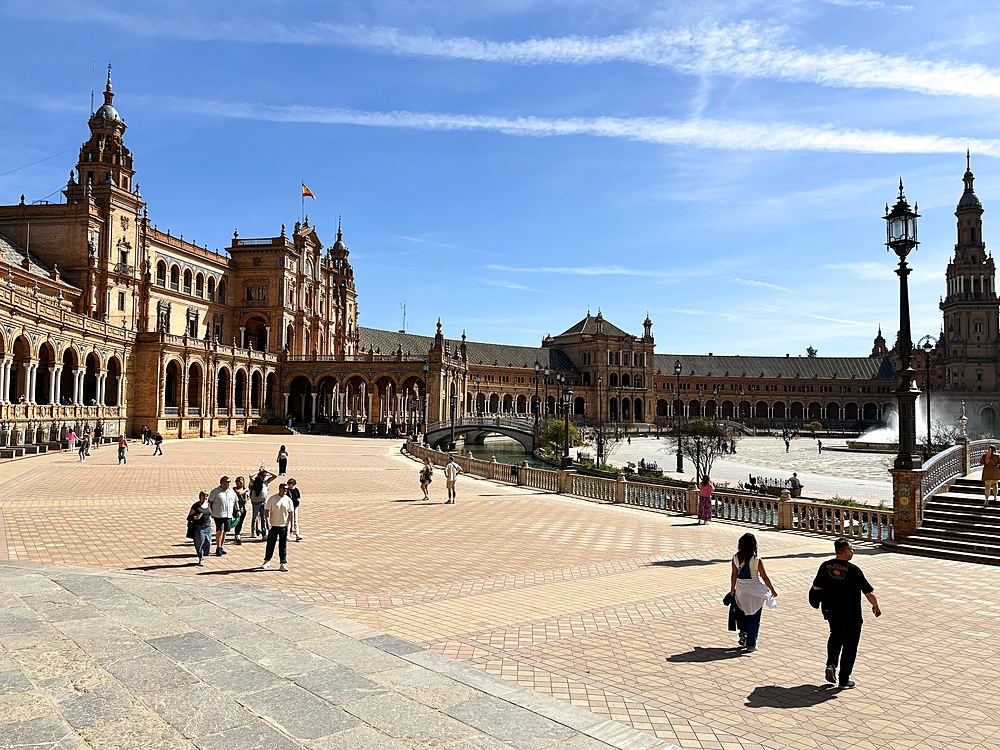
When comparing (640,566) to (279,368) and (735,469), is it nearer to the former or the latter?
(735,469)

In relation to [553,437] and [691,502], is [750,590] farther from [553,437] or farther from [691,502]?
[553,437]

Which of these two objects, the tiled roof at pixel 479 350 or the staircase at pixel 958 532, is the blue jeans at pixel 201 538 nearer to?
the staircase at pixel 958 532

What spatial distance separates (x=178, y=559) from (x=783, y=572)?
10.9 meters

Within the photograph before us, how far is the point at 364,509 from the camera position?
2119 centimetres

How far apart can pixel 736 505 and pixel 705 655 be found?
13.2m

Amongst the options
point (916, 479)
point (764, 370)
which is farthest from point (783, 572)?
point (764, 370)

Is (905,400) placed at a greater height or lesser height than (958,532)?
greater

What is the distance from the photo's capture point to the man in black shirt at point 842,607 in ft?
23.9

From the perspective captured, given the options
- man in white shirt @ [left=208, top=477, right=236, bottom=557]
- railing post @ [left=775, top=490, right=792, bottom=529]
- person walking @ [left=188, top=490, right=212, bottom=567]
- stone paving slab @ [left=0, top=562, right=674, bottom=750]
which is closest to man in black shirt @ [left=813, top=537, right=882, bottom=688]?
stone paving slab @ [left=0, top=562, right=674, bottom=750]

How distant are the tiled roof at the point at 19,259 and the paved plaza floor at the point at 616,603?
36961 mm

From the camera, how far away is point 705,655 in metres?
8.25

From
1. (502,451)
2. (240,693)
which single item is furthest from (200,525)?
(502,451)

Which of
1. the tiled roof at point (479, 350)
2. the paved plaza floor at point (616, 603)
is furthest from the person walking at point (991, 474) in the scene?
the tiled roof at point (479, 350)

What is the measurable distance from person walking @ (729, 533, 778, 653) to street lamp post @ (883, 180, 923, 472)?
9.31m
